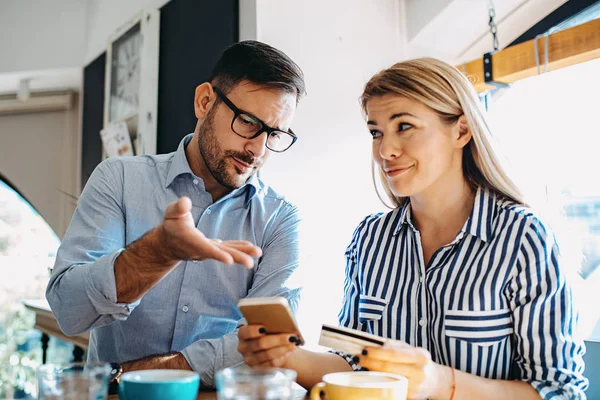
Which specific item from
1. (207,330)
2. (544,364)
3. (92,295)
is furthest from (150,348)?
(544,364)

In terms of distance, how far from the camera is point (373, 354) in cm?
101

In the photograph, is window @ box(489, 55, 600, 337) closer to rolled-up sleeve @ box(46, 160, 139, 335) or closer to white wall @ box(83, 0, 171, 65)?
rolled-up sleeve @ box(46, 160, 139, 335)

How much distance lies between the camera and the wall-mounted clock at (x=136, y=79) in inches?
107

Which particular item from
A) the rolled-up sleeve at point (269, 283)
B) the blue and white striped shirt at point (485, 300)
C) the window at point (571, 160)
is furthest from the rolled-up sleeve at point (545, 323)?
the window at point (571, 160)

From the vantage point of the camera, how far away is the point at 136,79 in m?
2.92

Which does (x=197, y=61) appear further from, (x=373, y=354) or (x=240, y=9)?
(x=373, y=354)

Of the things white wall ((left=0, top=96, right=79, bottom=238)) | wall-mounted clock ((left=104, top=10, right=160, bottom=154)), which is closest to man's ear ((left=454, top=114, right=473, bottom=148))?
wall-mounted clock ((left=104, top=10, right=160, bottom=154))

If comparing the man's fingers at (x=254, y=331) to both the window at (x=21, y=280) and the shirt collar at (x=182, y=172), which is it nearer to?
the shirt collar at (x=182, y=172)

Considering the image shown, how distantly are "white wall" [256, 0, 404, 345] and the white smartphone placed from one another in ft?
3.36

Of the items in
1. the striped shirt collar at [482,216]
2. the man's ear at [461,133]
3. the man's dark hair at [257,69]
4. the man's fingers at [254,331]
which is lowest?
the man's fingers at [254,331]

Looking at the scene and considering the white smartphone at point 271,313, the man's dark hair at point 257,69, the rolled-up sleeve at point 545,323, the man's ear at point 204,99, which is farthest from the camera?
the man's ear at point 204,99

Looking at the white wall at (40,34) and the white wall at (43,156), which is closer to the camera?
the white wall at (40,34)

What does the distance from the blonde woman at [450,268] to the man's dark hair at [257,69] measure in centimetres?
23

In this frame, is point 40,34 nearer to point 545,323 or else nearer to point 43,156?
point 43,156
